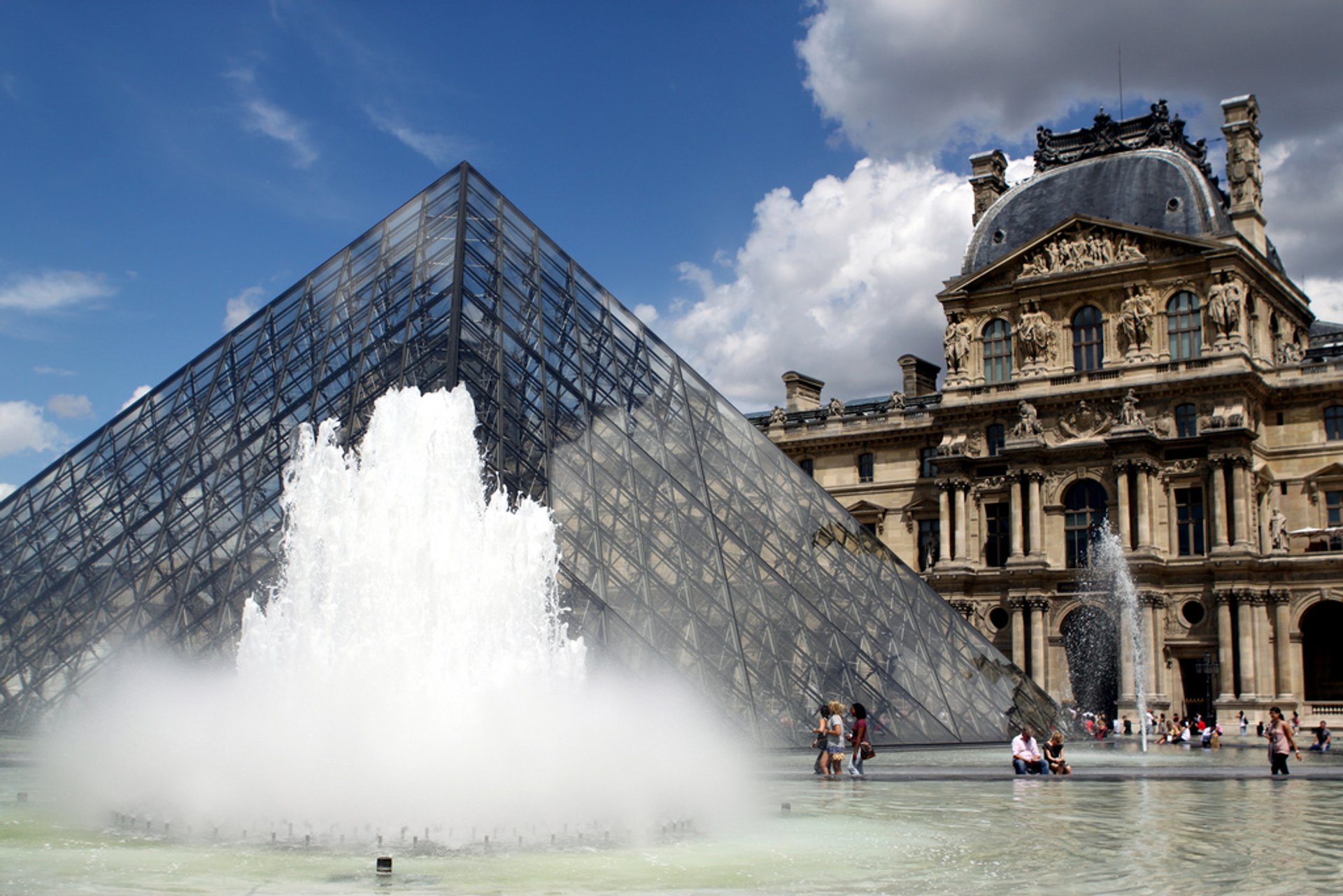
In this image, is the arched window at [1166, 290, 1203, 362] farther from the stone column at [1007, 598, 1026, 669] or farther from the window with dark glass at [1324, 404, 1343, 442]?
the stone column at [1007, 598, 1026, 669]

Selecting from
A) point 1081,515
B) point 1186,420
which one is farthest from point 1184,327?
point 1081,515

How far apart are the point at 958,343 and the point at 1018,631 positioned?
9.32m

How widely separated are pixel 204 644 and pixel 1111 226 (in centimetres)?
3192

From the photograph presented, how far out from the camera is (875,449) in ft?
157

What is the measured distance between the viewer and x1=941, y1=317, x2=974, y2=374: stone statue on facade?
44.7m

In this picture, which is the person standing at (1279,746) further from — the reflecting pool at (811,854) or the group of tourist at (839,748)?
the group of tourist at (839,748)

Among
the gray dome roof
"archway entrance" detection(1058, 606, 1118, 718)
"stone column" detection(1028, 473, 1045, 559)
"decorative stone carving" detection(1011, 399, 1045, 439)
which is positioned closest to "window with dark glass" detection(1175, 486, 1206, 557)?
"archway entrance" detection(1058, 606, 1118, 718)

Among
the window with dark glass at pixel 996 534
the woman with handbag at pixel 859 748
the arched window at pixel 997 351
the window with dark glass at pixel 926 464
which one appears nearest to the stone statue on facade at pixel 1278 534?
the window with dark glass at pixel 996 534

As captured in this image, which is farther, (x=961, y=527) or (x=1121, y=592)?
(x=961, y=527)

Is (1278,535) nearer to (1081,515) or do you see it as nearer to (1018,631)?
(1081,515)

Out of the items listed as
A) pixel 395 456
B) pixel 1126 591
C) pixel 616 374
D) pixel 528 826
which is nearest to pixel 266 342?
pixel 616 374

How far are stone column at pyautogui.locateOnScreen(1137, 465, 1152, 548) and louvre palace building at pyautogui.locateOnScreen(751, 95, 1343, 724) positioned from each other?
0.07m

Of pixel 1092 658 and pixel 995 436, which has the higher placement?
pixel 995 436

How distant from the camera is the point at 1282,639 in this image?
38219mm
